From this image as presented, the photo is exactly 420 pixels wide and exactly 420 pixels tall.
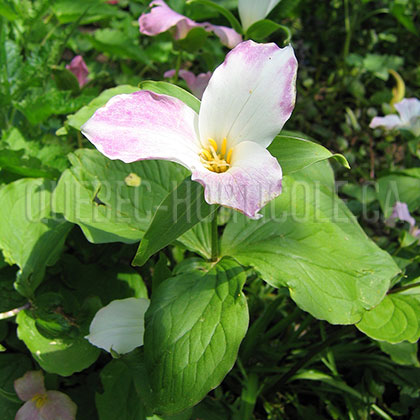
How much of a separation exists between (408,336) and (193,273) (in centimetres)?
49

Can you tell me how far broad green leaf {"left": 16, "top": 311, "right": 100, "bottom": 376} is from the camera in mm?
1009

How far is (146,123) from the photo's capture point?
756mm

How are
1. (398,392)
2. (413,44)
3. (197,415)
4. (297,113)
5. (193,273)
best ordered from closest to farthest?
(193,273) → (197,415) → (398,392) → (297,113) → (413,44)

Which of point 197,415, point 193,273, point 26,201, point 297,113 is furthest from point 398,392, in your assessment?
A: point 297,113

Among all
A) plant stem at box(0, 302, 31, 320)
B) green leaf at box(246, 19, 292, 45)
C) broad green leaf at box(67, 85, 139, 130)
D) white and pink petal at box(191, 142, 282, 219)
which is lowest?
plant stem at box(0, 302, 31, 320)

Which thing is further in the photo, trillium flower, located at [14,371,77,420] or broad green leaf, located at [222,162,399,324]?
trillium flower, located at [14,371,77,420]

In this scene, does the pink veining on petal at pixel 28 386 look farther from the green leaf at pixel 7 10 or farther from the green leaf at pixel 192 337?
the green leaf at pixel 7 10

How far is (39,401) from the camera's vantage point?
3.42 feet

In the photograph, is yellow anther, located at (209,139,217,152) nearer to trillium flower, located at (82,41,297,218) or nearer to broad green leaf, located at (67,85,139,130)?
trillium flower, located at (82,41,297,218)

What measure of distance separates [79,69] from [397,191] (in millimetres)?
1186

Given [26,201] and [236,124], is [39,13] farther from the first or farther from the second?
[236,124]

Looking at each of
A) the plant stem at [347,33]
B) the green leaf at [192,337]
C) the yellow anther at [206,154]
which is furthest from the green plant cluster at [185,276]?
the plant stem at [347,33]

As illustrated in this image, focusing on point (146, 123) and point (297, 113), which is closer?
point (146, 123)

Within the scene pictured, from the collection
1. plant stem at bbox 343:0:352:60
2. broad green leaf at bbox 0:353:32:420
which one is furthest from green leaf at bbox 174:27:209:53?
plant stem at bbox 343:0:352:60
